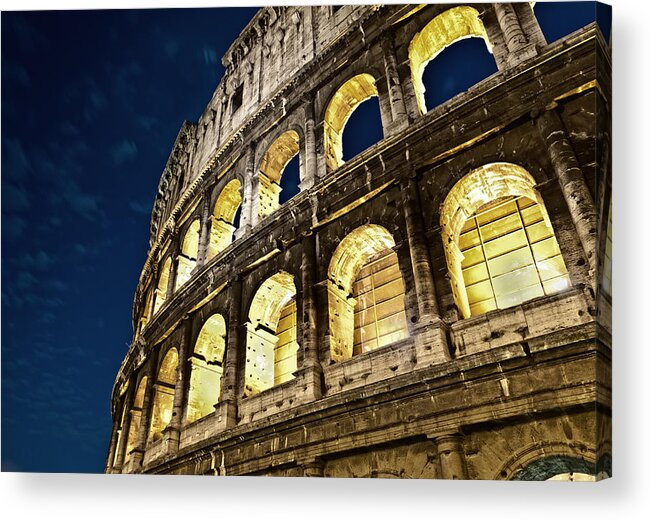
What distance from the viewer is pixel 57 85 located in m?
7.82

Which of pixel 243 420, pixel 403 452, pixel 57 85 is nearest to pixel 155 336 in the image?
pixel 243 420

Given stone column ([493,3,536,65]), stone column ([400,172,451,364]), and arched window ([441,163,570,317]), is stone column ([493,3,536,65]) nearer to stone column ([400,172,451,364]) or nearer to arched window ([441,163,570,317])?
arched window ([441,163,570,317])

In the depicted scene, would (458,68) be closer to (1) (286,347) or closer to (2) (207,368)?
(1) (286,347)

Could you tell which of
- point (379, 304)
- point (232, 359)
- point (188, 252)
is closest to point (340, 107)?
point (379, 304)

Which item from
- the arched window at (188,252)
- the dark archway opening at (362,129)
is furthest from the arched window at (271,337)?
the dark archway opening at (362,129)

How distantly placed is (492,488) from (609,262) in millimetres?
2274

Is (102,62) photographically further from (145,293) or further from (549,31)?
(145,293)

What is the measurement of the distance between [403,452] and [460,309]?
5.34ft

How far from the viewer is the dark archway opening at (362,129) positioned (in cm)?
2562

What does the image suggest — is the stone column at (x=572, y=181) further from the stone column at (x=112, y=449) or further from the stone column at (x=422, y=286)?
the stone column at (x=112, y=449)

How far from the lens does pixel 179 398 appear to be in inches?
349

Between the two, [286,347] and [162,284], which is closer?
[286,347]

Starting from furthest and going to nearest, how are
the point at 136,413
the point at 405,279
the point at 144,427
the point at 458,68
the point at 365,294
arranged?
the point at 136,413, the point at 144,427, the point at 458,68, the point at 365,294, the point at 405,279

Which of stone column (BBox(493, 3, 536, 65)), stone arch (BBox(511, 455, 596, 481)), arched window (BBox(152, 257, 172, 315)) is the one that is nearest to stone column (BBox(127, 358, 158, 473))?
arched window (BBox(152, 257, 172, 315))
